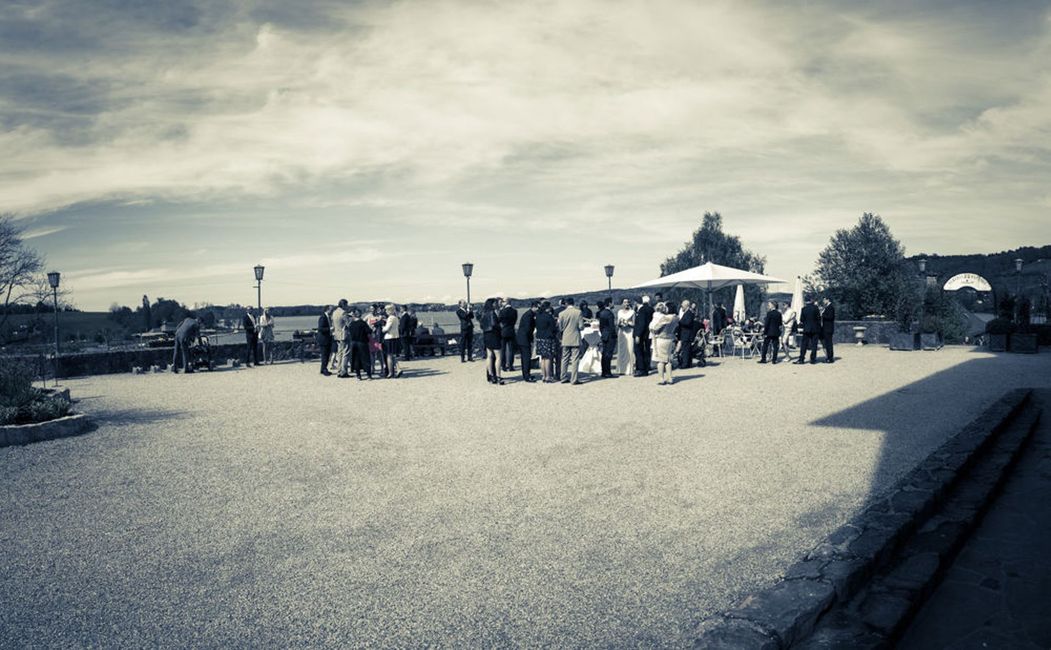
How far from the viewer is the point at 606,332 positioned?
13.8 m

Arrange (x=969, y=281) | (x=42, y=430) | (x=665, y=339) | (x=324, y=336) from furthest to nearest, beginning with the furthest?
(x=969, y=281), (x=324, y=336), (x=665, y=339), (x=42, y=430)

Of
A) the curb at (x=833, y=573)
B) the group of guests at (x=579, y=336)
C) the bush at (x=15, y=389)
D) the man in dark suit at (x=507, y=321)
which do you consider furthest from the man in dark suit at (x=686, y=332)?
the bush at (x=15, y=389)

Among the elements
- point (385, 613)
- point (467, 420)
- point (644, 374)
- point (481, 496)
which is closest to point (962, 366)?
point (644, 374)

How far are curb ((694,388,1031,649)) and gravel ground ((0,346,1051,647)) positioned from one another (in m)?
0.25

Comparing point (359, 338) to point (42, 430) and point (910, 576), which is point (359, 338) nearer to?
point (42, 430)

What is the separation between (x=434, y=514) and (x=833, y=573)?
277 cm

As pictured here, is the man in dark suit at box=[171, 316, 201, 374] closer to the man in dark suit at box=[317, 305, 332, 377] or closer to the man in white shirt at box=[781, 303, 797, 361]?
the man in dark suit at box=[317, 305, 332, 377]

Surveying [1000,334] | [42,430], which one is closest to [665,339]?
[42,430]

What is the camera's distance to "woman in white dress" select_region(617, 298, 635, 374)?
46.2 feet

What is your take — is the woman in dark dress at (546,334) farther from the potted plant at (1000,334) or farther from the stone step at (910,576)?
the potted plant at (1000,334)

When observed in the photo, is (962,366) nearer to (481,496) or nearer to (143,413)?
(481,496)

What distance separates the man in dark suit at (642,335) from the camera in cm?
1338

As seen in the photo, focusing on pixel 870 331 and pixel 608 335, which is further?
pixel 870 331

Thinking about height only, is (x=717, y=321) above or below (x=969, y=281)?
below
